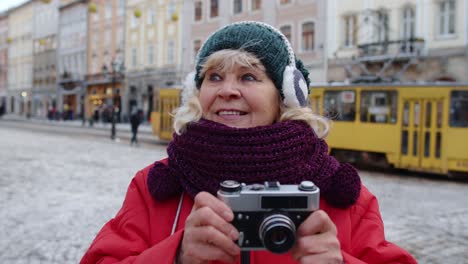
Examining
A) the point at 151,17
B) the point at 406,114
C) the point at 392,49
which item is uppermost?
the point at 151,17

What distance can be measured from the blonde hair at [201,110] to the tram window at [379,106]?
44.5 feet

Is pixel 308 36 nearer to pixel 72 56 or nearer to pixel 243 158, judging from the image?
pixel 243 158

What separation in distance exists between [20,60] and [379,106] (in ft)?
210

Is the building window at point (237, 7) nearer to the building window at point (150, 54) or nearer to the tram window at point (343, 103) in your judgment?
the building window at point (150, 54)

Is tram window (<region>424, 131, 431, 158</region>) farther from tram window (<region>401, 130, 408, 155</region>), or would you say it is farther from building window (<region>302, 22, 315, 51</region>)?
building window (<region>302, 22, 315, 51</region>)

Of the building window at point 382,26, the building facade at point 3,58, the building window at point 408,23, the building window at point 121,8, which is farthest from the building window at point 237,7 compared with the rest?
the building facade at point 3,58

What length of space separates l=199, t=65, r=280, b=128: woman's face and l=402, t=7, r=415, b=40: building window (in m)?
23.1

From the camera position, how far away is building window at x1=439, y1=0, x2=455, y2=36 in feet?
72.0

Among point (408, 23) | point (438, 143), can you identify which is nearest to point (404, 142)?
point (438, 143)

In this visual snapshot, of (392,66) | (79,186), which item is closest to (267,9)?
(392,66)

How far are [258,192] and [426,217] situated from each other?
749 centimetres

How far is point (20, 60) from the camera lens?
A: 224ft

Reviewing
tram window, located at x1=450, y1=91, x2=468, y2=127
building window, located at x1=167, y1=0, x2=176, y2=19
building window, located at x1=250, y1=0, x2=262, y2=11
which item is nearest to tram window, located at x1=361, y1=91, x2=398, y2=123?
tram window, located at x1=450, y1=91, x2=468, y2=127

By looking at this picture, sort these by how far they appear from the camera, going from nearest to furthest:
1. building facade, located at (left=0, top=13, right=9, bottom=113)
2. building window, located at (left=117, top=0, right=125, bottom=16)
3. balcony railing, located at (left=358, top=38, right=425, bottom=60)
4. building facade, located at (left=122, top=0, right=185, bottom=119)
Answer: balcony railing, located at (left=358, top=38, right=425, bottom=60) < building facade, located at (left=122, top=0, right=185, bottom=119) < building window, located at (left=117, top=0, right=125, bottom=16) < building facade, located at (left=0, top=13, right=9, bottom=113)
